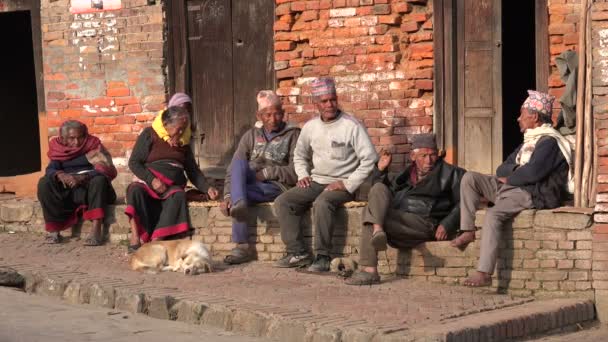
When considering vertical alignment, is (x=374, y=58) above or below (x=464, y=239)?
above

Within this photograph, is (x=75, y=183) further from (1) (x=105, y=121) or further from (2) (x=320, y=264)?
(2) (x=320, y=264)

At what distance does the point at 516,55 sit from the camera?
44.3ft

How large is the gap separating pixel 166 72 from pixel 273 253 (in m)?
3.03

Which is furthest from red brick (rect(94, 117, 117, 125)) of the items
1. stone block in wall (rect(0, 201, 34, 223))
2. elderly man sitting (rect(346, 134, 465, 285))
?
elderly man sitting (rect(346, 134, 465, 285))

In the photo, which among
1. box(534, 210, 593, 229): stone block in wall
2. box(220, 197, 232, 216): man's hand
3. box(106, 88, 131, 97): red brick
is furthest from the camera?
box(106, 88, 131, 97): red brick

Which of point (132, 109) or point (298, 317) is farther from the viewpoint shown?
point (132, 109)

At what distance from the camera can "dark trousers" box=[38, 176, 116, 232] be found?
11.4m

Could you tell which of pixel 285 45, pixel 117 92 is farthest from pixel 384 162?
pixel 117 92

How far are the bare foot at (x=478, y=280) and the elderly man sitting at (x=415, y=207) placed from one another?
22.1 inches

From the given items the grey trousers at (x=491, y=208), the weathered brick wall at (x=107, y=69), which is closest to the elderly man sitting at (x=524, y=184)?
the grey trousers at (x=491, y=208)

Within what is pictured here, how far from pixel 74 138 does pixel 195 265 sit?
2.43 m

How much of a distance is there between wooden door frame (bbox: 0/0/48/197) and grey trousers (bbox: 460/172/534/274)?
6.00m

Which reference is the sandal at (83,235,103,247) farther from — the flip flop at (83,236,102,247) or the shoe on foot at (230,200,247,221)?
the shoe on foot at (230,200,247,221)

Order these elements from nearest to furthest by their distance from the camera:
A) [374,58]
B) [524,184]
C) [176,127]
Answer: [524,184], [176,127], [374,58]
